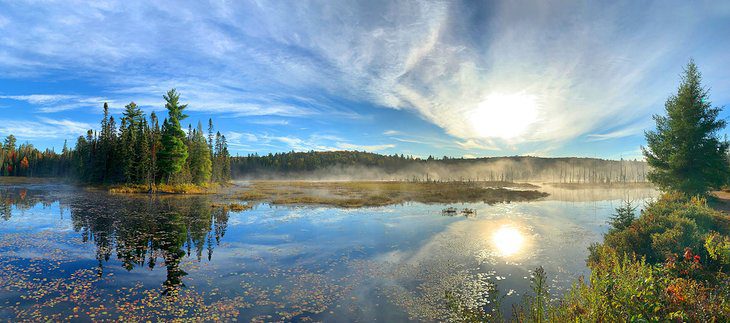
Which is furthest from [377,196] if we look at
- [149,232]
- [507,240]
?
[149,232]

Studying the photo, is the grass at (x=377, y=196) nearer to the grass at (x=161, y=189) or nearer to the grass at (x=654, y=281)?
the grass at (x=161, y=189)

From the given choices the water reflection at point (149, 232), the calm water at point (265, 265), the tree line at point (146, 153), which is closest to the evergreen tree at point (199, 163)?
the tree line at point (146, 153)

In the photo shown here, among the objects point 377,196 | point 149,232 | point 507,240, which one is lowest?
point 507,240

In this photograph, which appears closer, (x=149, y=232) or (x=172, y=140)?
(x=149, y=232)

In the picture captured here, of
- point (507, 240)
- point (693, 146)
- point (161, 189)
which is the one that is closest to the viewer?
point (507, 240)

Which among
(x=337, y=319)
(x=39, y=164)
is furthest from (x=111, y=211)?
(x=39, y=164)

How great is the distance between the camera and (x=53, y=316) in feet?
37.5

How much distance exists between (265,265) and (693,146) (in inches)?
1640

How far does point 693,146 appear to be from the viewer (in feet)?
110

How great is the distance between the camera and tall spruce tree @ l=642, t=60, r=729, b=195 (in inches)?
1283

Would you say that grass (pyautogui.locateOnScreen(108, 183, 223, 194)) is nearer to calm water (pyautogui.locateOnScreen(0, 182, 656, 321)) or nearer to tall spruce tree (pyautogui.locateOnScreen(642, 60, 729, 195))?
calm water (pyautogui.locateOnScreen(0, 182, 656, 321))

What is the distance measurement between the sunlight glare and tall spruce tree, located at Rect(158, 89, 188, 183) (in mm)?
63988

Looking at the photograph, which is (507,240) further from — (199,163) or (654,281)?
(199,163)

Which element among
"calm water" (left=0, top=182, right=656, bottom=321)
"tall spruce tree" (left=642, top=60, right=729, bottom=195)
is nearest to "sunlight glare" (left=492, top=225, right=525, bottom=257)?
"calm water" (left=0, top=182, right=656, bottom=321)
